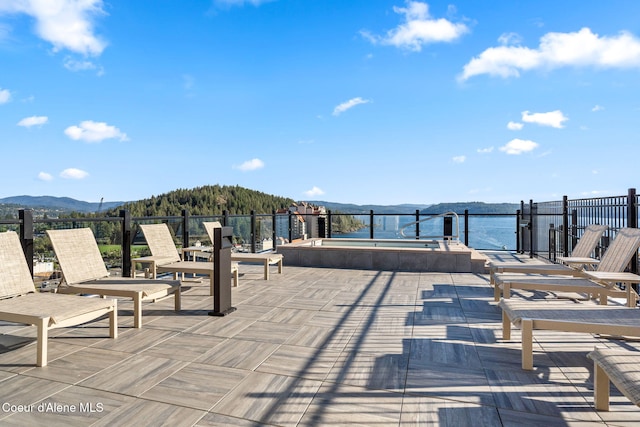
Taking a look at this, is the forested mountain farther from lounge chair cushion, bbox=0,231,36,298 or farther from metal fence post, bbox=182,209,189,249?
lounge chair cushion, bbox=0,231,36,298

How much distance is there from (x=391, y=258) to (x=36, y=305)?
17.4 ft

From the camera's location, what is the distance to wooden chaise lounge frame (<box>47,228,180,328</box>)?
3408mm

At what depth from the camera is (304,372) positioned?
7.92 ft

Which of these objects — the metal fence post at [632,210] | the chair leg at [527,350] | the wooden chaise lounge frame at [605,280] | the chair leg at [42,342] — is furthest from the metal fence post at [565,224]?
the chair leg at [42,342]

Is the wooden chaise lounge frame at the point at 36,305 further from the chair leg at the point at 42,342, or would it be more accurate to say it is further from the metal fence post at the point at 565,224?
the metal fence post at the point at 565,224

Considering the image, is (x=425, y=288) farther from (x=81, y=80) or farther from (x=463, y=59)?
(x=81, y=80)

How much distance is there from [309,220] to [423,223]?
298 centimetres

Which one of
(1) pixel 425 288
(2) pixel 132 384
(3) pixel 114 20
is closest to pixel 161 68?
(3) pixel 114 20

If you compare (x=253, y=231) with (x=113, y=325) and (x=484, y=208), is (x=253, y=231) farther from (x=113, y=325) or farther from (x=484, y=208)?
(x=484, y=208)

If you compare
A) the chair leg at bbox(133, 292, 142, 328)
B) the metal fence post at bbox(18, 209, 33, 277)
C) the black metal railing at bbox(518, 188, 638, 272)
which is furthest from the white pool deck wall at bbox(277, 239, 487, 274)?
the metal fence post at bbox(18, 209, 33, 277)

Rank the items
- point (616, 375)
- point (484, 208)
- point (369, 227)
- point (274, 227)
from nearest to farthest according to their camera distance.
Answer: point (616, 375), point (274, 227), point (484, 208), point (369, 227)

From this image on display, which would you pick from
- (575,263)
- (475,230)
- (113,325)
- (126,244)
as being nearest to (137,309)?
(113,325)

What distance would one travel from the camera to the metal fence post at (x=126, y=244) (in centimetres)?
503

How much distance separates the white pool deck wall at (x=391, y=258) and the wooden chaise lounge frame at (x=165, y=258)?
2320 mm
